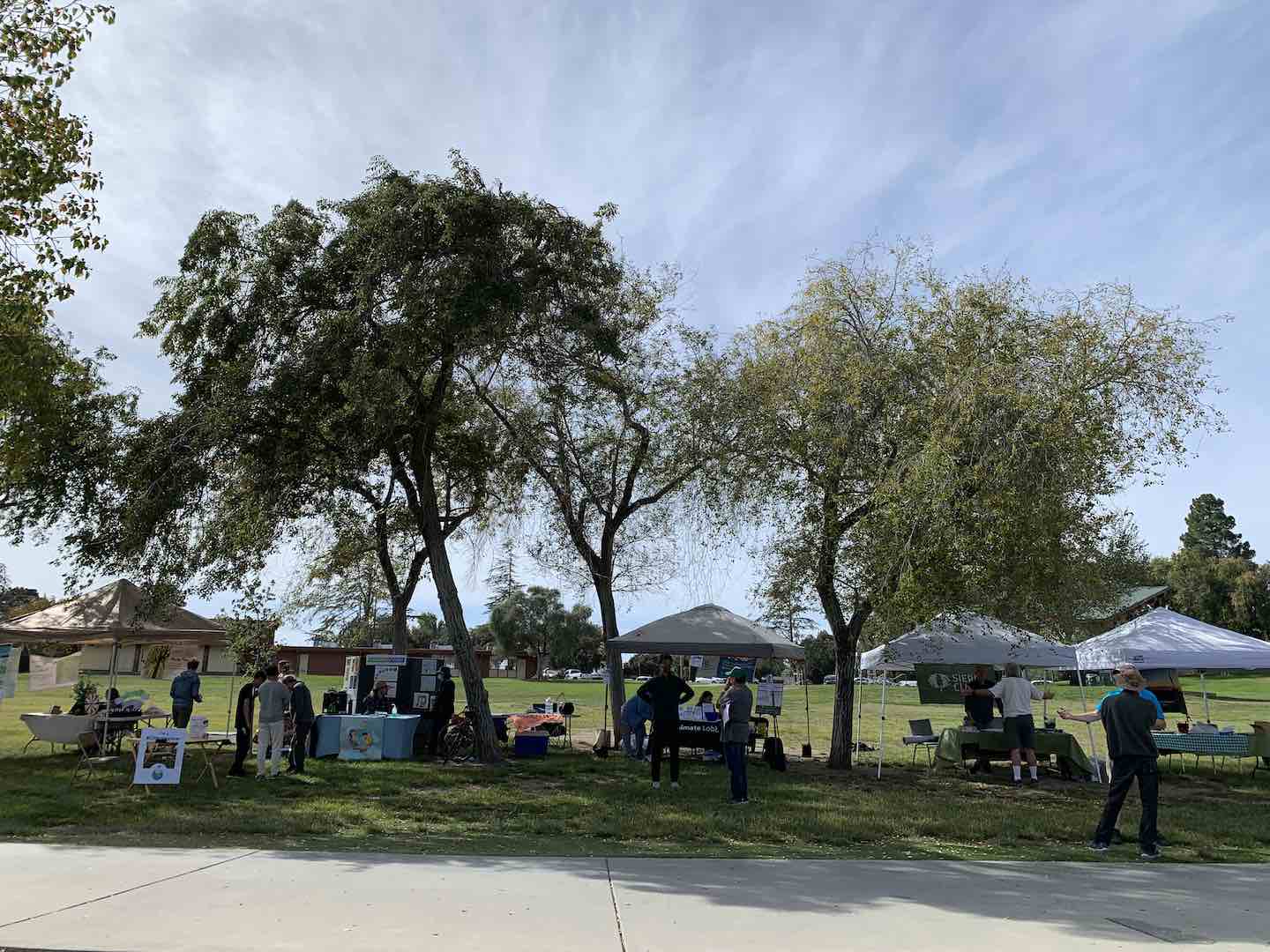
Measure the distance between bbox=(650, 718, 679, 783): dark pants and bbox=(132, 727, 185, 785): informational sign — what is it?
650cm

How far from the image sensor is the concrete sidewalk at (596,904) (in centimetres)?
556

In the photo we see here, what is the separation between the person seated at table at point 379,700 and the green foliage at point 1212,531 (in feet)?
302

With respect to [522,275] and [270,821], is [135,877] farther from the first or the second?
[522,275]

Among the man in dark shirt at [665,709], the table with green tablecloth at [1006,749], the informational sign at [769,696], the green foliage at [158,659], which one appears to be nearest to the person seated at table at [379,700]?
the green foliage at [158,659]

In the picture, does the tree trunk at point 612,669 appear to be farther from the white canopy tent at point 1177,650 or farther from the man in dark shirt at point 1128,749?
the man in dark shirt at point 1128,749

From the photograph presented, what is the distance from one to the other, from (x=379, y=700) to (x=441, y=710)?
1.29 m

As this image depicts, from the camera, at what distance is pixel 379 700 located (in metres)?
18.9

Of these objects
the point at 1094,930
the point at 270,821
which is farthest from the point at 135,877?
the point at 1094,930

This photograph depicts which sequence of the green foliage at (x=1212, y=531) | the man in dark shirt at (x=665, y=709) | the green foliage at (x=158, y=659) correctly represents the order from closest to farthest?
the man in dark shirt at (x=665, y=709), the green foliage at (x=158, y=659), the green foliage at (x=1212, y=531)

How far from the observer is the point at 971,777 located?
16766 millimetres

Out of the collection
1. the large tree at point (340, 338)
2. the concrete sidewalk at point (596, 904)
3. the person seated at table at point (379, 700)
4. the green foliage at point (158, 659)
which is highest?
the large tree at point (340, 338)

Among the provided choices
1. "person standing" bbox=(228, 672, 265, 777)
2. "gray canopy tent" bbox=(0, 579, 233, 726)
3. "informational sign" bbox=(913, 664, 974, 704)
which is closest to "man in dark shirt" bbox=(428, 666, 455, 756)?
"person standing" bbox=(228, 672, 265, 777)

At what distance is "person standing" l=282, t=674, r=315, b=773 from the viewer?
14891mm

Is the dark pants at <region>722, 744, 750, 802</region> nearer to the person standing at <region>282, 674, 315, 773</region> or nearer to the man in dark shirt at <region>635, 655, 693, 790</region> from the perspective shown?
the man in dark shirt at <region>635, 655, 693, 790</region>
